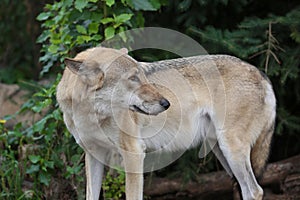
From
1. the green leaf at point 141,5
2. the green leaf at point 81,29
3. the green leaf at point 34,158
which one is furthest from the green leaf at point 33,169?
the green leaf at point 141,5

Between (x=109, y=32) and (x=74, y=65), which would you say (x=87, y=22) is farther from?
(x=74, y=65)

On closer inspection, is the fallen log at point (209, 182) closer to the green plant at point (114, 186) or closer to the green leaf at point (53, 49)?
the green plant at point (114, 186)

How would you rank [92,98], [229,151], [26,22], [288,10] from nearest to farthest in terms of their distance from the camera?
[92,98]
[229,151]
[288,10]
[26,22]

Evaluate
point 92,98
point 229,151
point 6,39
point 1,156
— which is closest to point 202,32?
point 229,151

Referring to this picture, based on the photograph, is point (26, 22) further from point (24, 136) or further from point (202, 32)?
point (202, 32)

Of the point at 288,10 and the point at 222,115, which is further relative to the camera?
the point at 288,10

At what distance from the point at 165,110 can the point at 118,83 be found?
18.8 inches

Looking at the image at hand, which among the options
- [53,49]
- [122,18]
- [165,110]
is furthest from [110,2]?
[165,110]

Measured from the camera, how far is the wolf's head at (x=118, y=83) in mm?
4348

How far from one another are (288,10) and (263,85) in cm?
183

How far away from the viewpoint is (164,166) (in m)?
6.15

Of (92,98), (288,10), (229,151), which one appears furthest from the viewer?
(288,10)

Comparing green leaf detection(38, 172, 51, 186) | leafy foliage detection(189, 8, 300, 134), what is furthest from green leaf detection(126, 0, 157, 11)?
green leaf detection(38, 172, 51, 186)

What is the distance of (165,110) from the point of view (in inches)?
182
